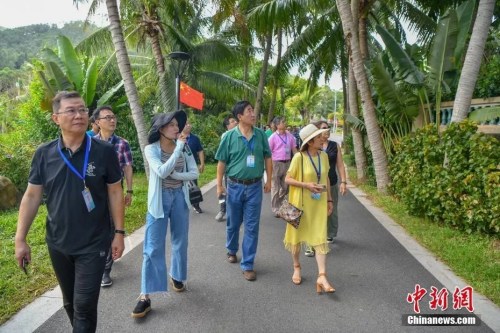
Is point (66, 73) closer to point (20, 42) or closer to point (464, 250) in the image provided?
point (464, 250)

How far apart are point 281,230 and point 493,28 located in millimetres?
10138

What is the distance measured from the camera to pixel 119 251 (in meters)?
2.93

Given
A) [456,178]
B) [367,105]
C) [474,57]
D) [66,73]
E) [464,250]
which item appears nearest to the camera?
[464,250]

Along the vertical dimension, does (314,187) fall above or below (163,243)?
above

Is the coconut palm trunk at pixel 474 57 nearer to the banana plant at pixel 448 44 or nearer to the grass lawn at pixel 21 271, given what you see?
the banana plant at pixel 448 44

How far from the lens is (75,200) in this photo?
2604 millimetres

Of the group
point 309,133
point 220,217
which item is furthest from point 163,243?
point 220,217

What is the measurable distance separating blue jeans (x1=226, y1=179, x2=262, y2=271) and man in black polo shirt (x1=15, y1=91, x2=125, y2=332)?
2.03 metres

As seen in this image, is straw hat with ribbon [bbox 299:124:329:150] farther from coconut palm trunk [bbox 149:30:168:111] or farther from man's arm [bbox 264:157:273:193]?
coconut palm trunk [bbox 149:30:168:111]

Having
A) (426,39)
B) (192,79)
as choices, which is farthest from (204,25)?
(426,39)

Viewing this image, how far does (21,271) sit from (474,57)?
7.29 meters

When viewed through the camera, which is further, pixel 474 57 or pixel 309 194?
pixel 474 57

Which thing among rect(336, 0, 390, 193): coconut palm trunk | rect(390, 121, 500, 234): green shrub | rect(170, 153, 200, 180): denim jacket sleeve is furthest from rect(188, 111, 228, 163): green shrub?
rect(170, 153, 200, 180): denim jacket sleeve

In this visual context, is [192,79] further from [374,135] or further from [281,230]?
[281,230]
